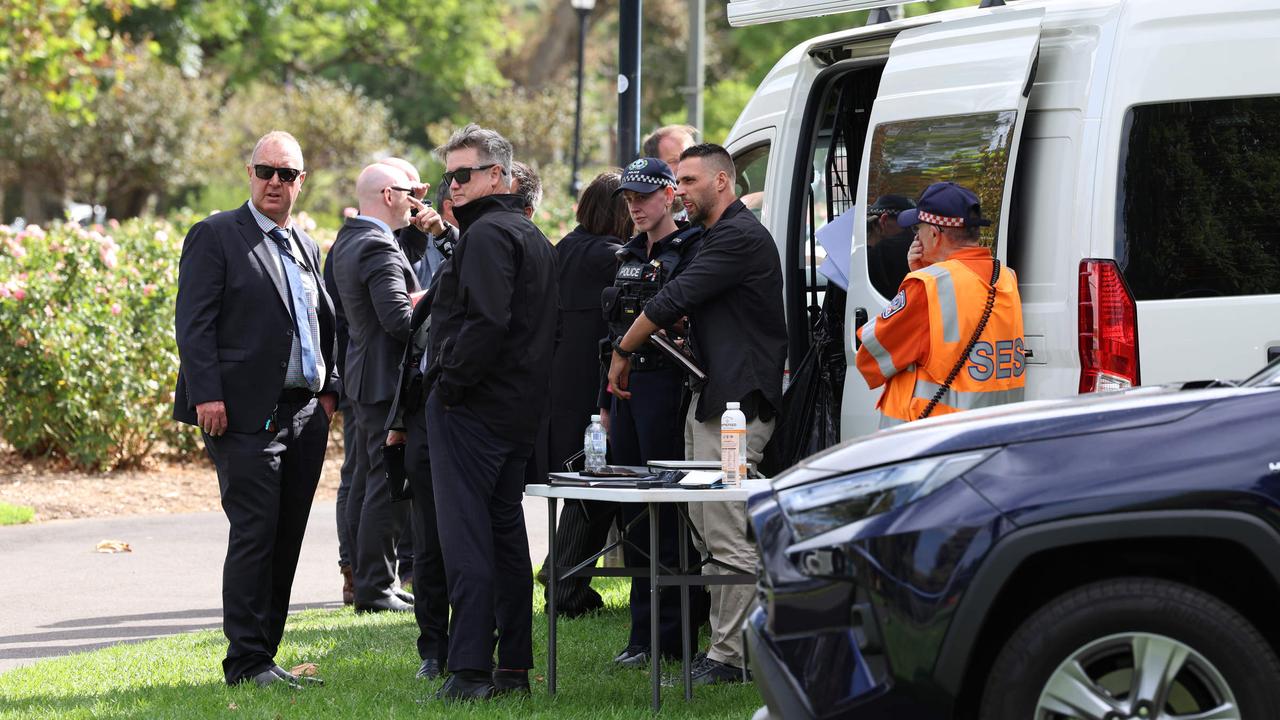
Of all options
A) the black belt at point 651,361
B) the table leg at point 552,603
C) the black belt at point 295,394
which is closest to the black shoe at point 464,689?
the table leg at point 552,603

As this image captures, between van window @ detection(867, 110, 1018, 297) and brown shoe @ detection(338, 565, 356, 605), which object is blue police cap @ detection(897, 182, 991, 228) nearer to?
van window @ detection(867, 110, 1018, 297)

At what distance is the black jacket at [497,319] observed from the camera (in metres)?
5.87

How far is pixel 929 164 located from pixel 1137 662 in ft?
9.44

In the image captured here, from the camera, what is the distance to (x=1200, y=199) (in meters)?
5.58

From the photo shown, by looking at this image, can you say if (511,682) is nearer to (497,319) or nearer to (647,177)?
(497,319)

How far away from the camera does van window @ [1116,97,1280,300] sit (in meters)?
5.52

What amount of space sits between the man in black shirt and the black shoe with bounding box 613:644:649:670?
1.46 ft

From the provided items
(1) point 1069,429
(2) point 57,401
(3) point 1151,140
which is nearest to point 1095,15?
(3) point 1151,140

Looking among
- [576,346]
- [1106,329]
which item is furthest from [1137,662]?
[576,346]

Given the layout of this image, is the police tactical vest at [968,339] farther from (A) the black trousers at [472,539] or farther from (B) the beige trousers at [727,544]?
(A) the black trousers at [472,539]

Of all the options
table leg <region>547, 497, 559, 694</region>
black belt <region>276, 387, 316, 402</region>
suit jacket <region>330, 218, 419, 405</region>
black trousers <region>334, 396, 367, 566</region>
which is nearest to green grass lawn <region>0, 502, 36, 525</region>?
black trousers <region>334, 396, 367, 566</region>

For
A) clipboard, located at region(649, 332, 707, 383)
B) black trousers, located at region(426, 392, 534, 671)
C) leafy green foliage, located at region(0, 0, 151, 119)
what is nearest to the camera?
black trousers, located at region(426, 392, 534, 671)

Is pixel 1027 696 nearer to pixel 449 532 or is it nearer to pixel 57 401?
pixel 449 532

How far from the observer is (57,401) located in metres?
12.3
